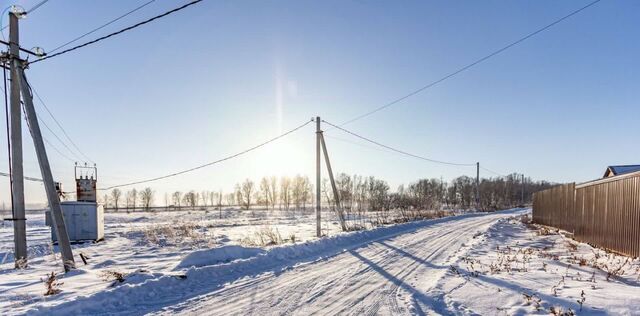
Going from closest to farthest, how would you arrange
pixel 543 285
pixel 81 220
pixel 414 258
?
pixel 543 285
pixel 414 258
pixel 81 220

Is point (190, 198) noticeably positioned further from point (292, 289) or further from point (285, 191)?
point (292, 289)

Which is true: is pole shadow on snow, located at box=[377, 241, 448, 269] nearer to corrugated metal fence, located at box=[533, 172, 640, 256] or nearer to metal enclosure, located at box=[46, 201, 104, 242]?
corrugated metal fence, located at box=[533, 172, 640, 256]

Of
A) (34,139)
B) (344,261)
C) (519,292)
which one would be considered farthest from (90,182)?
(519,292)

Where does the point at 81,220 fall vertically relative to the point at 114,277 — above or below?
below

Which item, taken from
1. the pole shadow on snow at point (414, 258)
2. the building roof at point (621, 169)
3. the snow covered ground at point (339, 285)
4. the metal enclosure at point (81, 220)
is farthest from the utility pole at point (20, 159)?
the building roof at point (621, 169)

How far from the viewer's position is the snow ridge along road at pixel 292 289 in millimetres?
5812

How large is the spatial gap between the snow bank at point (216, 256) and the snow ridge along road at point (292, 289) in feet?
2.37

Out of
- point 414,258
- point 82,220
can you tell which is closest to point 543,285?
point 414,258

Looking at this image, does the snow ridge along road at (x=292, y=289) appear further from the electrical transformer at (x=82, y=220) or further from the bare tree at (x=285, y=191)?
the bare tree at (x=285, y=191)

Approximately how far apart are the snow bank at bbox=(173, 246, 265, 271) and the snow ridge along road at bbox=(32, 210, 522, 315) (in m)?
0.72

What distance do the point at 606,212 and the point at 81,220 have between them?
22.7 m

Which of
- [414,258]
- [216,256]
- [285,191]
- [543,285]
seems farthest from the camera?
[285,191]

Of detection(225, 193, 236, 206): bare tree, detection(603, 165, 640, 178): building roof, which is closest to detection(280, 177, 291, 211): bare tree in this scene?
detection(225, 193, 236, 206): bare tree

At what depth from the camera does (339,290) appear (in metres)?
7.04
